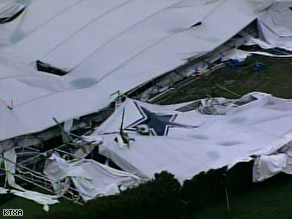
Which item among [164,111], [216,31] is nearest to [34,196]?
[164,111]

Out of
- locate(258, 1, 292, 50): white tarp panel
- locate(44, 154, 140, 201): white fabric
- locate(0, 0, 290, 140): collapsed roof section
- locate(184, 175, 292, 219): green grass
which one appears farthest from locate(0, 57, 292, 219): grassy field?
locate(258, 1, 292, 50): white tarp panel

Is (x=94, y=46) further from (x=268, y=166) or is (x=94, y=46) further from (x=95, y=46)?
(x=268, y=166)

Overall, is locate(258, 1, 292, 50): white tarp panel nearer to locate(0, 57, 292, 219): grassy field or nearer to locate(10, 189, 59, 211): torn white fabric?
locate(0, 57, 292, 219): grassy field

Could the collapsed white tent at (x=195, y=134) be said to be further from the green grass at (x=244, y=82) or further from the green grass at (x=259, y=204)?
the green grass at (x=244, y=82)

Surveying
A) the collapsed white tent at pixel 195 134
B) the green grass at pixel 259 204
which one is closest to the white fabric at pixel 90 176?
the collapsed white tent at pixel 195 134

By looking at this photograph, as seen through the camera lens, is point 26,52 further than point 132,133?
Yes

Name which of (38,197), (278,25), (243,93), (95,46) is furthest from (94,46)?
(38,197)

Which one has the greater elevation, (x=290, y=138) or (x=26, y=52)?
(x=26, y=52)

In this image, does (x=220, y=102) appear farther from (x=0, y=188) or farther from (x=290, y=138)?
(x=0, y=188)
